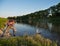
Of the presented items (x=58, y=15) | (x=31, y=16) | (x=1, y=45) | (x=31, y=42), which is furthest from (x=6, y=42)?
(x=31, y=16)

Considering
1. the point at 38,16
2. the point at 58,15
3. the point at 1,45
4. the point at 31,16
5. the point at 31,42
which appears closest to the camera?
the point at 1,45

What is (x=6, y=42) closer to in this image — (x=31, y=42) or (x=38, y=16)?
(x=31, y=42)

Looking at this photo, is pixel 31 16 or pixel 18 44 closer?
pixel 18 44

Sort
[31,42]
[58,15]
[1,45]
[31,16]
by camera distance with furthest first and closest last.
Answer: [31,16] < [58,15] < [31,42] < [1,45]

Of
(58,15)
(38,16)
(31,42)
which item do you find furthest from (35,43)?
(38,16)

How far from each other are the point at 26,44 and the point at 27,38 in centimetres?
196

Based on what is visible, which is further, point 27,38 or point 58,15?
point 58,15

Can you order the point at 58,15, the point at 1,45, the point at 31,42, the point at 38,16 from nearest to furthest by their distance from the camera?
1. the point at 1,45
2. the point at 31,42
3. the point at 58,15
4. the point at 38,16

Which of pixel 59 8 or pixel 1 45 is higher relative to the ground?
pixel 59 8

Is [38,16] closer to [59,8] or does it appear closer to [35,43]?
[59,8]

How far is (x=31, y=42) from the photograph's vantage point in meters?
18.8

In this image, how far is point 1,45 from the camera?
1769 cm

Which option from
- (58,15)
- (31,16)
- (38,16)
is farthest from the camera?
(31,16)

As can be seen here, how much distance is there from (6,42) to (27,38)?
238 cm
